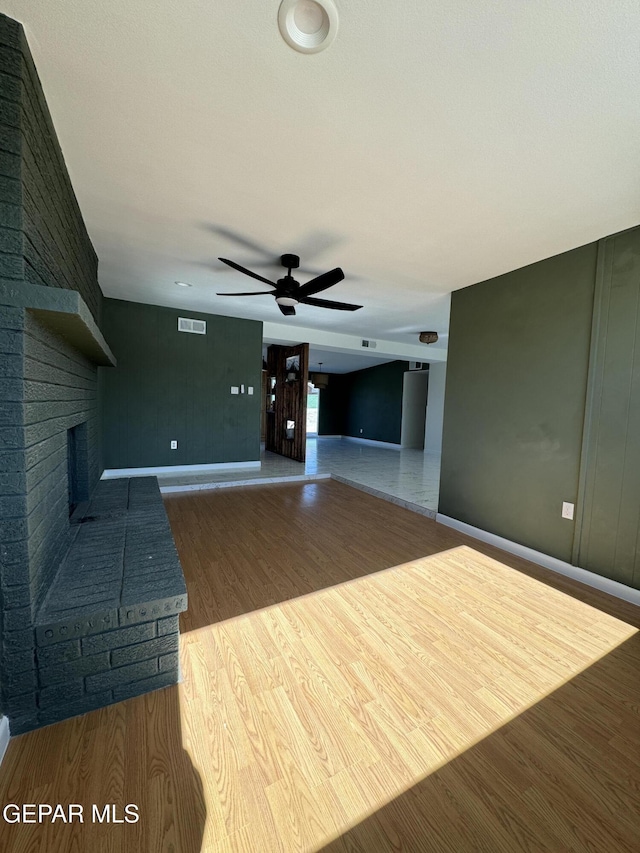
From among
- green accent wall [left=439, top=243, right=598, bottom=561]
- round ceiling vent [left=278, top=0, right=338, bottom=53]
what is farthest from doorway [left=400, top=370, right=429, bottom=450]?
round ceiling vent [left=278, top=0, right=338, bottom=53]

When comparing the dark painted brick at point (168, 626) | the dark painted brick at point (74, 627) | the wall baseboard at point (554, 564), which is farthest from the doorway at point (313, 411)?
the dark painted brick at point (74, 627)

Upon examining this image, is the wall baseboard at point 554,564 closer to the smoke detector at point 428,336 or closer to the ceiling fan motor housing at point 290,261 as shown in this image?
the ceiling fan motor housing at point 290,261

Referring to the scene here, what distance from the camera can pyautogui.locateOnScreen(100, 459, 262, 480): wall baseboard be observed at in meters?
4.97

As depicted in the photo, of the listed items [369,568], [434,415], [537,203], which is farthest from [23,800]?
[434,415]

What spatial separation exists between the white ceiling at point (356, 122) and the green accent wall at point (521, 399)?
0.39m

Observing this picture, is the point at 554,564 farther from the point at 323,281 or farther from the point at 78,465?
the point at 78,465

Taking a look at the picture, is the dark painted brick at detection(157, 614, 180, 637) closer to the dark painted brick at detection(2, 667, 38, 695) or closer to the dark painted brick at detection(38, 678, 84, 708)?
the dark painted brick at detection(38, 678, 84, 708)

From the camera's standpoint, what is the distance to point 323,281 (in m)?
2.88

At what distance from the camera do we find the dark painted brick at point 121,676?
4.73 feet

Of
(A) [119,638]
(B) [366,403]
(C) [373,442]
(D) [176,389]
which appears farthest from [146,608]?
(B) [366,403]

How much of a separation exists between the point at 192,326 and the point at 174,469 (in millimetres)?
2216

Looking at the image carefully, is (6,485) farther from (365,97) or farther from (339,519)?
(339,519)

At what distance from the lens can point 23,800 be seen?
1104 mm

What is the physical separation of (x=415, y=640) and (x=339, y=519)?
77.6 inches
